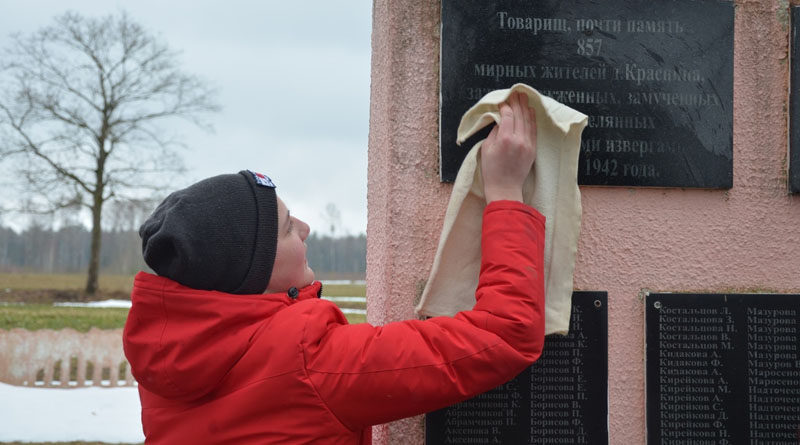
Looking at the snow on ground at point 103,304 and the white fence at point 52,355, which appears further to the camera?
the snow on ground at point 103,304

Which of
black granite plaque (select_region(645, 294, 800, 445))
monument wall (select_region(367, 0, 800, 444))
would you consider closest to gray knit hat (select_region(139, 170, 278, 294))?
monument wall (select_region(367, 0, 800, 444))

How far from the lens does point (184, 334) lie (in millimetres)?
1395

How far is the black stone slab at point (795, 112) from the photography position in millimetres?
2119

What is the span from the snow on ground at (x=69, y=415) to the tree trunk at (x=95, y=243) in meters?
11.6

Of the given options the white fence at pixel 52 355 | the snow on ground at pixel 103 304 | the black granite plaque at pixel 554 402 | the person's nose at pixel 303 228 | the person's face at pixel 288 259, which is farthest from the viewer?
the snow on ground at pixel 103 304

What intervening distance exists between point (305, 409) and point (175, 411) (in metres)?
0.37

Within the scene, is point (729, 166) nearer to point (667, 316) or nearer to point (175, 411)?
point (667, 316)

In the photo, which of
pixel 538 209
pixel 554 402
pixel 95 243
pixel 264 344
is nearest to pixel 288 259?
pixel 264 344

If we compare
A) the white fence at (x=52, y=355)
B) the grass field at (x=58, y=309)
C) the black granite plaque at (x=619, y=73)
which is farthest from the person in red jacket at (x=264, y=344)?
the white fence at (x=52, y=355)

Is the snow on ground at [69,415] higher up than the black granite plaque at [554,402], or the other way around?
the black granite plaque at [554,402]

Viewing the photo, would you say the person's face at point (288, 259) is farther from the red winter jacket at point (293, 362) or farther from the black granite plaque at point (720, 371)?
the black granite plaque at point (720, 371)

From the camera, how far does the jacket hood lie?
1.39 meters

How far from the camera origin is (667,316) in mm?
2072

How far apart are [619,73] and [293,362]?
153cm
